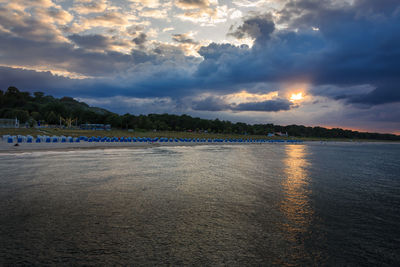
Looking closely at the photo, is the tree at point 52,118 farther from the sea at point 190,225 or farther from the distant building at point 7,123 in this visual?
the sea at point 190,225

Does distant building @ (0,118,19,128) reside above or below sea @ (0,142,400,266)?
above

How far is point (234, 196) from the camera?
10.9 metres

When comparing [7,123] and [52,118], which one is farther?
[52,118]

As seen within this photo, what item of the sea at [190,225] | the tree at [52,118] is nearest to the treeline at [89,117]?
the tree at [52,118]

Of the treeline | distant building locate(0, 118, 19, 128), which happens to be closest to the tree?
the treeline

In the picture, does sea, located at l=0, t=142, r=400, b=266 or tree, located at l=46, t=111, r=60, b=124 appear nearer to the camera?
sea, located at l=0, t=142, r=400, b=266

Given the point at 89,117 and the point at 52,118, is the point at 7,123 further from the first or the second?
the point at 89,117

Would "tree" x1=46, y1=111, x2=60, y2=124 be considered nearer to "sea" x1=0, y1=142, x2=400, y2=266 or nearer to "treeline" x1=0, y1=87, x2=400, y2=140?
"treeline" x1=0, y1=87, x2=400, y2=140

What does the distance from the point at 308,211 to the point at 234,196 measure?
10.4 feet

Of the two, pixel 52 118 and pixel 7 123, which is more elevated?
pixel 52 118

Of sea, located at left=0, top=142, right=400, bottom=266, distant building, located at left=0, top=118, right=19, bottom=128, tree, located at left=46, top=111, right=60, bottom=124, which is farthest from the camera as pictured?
tree, located at left=46, top=111, right=60, bottom=124

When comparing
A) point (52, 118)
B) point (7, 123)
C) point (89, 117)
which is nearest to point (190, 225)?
point (7, 123)

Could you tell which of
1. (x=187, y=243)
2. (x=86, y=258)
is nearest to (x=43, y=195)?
(x=86, y=258)

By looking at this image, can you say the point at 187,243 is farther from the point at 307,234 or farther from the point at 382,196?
the point at 382,196
